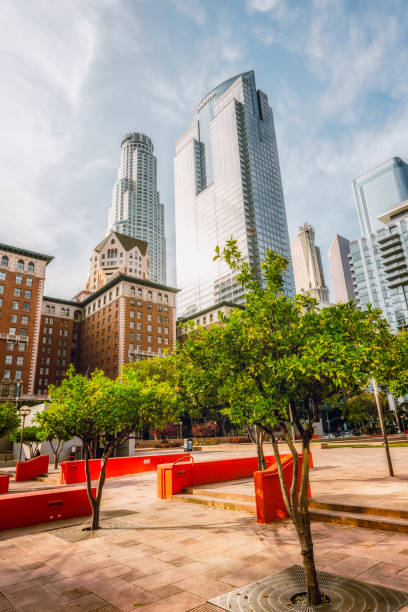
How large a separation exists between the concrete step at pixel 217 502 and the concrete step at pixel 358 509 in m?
2.16

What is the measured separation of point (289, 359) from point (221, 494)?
1045cm

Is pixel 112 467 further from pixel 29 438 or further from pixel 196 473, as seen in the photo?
pixel 29 438

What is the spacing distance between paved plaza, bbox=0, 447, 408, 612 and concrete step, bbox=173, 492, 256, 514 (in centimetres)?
35

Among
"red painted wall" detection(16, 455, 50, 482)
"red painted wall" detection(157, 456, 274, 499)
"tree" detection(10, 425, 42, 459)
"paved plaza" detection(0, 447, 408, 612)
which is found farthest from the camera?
"tree" detection(10, 425, 42, 459)

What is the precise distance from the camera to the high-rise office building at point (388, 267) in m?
147

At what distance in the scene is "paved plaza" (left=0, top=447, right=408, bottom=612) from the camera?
6.38 metres

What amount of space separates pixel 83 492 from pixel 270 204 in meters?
177

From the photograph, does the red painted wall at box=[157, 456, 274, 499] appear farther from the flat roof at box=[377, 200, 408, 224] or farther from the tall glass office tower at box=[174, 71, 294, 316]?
the flat roof at box=[377, 200, 408, 224]

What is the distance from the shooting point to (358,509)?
10.6 meters

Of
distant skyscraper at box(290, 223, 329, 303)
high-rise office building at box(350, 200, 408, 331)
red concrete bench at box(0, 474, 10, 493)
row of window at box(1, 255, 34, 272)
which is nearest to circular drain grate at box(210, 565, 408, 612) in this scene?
red concrete bench at box(0, 474, 10, 493)

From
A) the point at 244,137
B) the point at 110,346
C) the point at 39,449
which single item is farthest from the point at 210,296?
the point at 39,449

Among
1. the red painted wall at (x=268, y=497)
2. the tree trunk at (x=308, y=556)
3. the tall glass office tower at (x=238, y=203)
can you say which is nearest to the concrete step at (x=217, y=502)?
the red painted wall at (x=268, y=497)

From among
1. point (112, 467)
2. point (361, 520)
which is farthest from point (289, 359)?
point (112, 467)

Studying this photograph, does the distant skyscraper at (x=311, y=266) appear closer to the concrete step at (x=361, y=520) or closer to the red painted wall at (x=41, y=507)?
the concrete step at (x=361, y=520)
